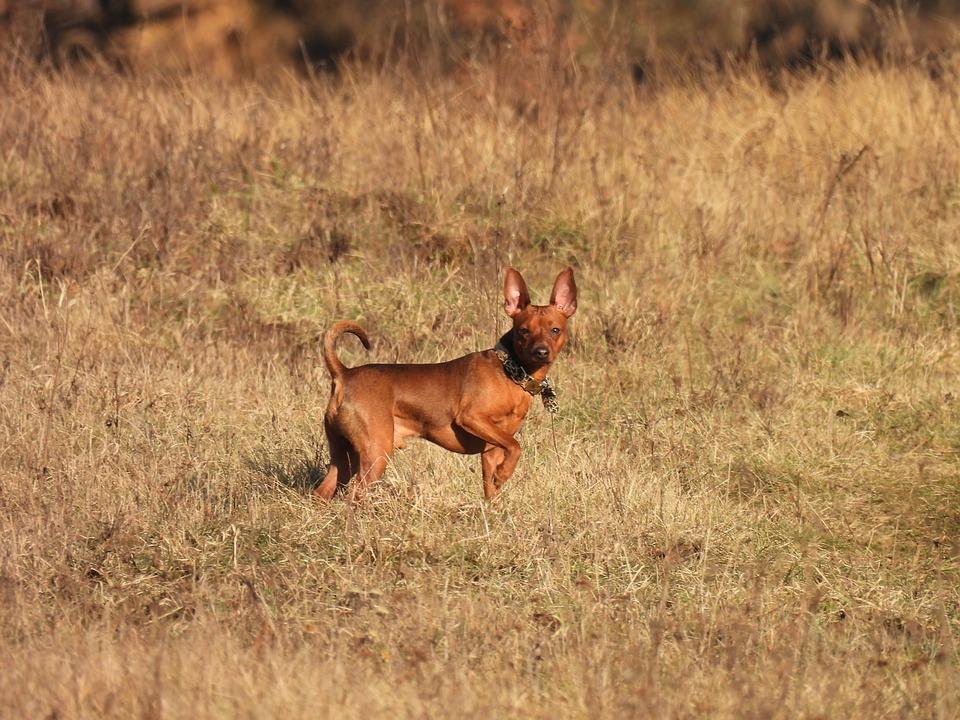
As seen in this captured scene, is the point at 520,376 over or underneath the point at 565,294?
underneath

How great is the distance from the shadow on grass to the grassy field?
0.03m

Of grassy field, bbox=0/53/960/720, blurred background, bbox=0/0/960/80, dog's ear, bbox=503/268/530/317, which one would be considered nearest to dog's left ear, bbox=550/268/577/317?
dog's ear, bbox=503/268/530/317

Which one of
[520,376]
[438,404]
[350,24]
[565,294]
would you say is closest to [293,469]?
[438,404]

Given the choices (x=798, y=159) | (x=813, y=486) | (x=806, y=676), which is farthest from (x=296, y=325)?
(x=806, y=676)

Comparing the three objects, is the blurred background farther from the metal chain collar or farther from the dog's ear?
the metal chain collar

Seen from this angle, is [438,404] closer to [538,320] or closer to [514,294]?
[538,320]

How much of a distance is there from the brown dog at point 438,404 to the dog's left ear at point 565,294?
0.33 m

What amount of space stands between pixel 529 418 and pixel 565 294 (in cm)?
104

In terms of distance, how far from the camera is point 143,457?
5449 mm

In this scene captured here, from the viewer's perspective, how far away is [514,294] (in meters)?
5.56

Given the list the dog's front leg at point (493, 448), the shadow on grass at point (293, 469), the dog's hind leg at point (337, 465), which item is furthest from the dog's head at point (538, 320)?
the shadow on grass at point (293, 469)

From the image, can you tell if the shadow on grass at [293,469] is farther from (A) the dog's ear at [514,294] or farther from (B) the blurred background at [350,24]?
(B) the blurred background at [350,24]

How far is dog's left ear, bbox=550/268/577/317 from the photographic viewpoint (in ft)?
18.3

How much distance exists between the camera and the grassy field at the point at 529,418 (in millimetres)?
3859
